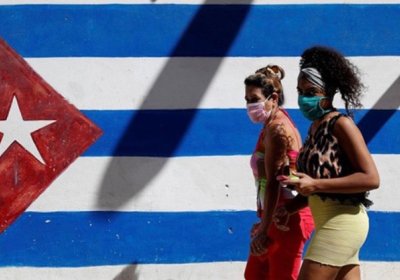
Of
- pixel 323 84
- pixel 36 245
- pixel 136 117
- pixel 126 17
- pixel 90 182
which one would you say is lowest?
pixel 36 245

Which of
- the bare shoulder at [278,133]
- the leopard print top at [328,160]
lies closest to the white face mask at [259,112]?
the bare shoulder at [278,133]

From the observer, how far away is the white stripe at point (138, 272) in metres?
6.05

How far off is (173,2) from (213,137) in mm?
954

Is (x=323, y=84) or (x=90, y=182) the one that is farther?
(x=90, y=182)

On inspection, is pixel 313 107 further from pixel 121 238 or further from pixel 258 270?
pixel 121 238

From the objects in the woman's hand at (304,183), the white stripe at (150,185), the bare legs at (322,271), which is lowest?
the white stripe at (150,185)

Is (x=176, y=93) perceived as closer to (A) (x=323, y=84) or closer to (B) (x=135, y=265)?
(B) (x=135, y=265)

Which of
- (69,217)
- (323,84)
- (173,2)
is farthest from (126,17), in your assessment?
(323,84)

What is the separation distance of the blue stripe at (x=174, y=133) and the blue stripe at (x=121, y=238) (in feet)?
1.41

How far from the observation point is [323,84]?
4523 mm

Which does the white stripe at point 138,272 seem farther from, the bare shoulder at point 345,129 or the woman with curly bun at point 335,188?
the bare shoulder at point 345,129

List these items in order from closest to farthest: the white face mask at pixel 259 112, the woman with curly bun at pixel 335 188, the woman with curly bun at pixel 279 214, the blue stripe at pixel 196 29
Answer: the woman with curly bun at pixel 335 188 → the woman with curly bun at pixel 279 214 → the white face mask at pixel 259 112 → the blue stripe at pixel 196 29

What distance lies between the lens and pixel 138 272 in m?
6.10

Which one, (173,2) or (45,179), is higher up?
(173,2)
